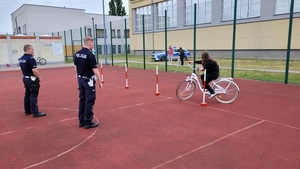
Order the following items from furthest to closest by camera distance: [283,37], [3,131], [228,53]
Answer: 1. [228,53]
2. [283,37]
3. [3,131]

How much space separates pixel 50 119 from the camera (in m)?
5.63

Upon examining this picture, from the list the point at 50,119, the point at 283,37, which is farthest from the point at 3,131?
the point at 283,37

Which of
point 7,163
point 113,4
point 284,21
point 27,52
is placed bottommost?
point 7,163

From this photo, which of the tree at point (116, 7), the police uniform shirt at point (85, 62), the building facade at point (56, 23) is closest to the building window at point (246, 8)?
the building facade at point (56, 23)

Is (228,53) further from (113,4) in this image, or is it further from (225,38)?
(113,4)

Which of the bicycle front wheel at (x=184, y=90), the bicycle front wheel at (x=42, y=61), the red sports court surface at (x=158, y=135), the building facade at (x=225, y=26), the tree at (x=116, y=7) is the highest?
the tree at (x=116, y=7)

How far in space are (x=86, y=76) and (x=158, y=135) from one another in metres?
1.84

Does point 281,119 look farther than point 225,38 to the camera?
No

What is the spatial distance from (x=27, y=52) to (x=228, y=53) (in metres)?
23.9

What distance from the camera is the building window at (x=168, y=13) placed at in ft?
107

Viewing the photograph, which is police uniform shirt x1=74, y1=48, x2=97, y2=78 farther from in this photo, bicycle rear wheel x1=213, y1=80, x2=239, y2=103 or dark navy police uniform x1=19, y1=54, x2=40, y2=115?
bicycle rear wheel x1=213, y1=80, x2=239, y2=103

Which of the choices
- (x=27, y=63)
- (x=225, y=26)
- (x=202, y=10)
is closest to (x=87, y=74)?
(x=27, y=63)

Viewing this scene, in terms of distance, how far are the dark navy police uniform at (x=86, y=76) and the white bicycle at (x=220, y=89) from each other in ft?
10.2

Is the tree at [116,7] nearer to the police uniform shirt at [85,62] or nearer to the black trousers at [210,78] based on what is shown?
the black trousers at [210,78]
